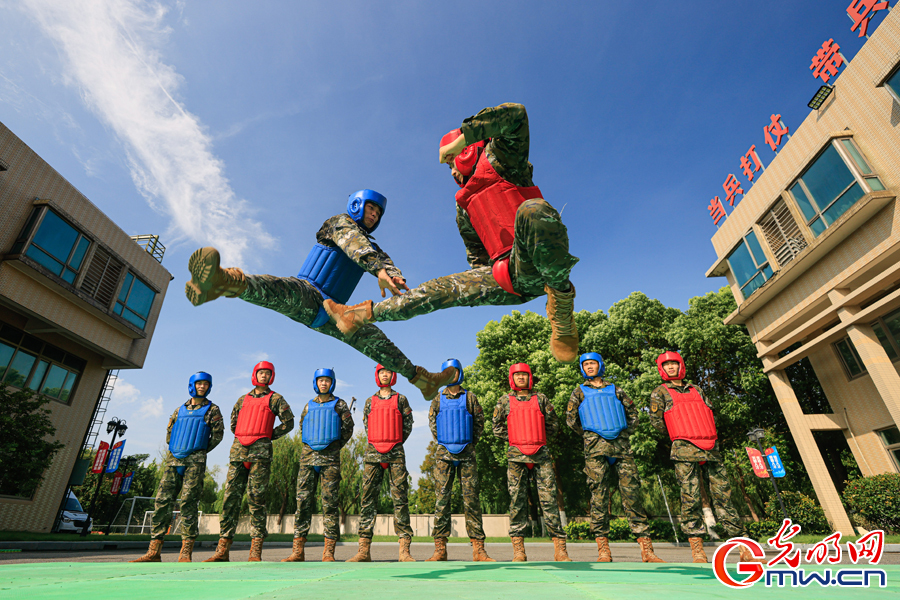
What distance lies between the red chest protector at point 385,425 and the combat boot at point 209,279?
3337mm

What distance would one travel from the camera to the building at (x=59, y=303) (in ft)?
44.2

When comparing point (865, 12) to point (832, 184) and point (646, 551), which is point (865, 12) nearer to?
point (832, 184)

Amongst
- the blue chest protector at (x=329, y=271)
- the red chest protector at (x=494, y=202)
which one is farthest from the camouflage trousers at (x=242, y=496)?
the red chest protector at (x=494, y=202)

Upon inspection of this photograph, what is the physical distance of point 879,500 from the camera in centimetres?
1158

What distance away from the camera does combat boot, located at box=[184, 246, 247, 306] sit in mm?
3355

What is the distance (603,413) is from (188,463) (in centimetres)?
Answer: 580

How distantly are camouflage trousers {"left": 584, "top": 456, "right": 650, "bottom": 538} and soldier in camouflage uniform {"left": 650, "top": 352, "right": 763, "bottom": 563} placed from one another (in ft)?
1.72

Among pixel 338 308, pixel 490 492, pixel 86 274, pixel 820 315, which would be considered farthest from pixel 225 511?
pixel 490 492

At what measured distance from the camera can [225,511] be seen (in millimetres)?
5660

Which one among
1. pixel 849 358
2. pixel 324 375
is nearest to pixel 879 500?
pixel 849 358

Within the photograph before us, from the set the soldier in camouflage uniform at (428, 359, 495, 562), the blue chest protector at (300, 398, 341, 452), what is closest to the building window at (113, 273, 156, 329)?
the blue chest protector at (300, 398, 341, 452)

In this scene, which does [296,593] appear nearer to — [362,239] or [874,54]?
[362,239]

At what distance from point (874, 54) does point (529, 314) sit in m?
15.1

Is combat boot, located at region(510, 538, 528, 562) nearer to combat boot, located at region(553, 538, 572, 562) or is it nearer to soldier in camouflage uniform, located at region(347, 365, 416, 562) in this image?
combat boot, located at region(553, 538, 572, 562)
